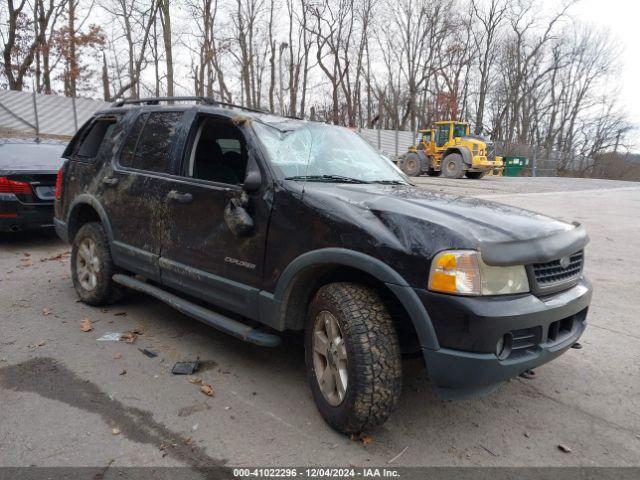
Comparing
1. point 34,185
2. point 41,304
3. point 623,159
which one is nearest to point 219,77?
point 34,185

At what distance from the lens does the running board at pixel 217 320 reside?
300cm

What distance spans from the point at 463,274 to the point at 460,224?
30 centimetres

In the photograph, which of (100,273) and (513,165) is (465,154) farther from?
(100,273)

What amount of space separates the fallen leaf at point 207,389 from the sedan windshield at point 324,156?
148cm

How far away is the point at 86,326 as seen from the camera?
165 inches

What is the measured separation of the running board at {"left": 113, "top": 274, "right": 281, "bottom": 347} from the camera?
9.84 feet

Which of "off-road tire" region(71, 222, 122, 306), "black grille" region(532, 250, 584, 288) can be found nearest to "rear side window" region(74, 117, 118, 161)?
"off-road tire" region(71, 222, 122, 306)

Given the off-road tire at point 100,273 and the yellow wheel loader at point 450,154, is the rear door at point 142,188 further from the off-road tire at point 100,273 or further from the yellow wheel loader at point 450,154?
the yellow wheel loader at point 450,154

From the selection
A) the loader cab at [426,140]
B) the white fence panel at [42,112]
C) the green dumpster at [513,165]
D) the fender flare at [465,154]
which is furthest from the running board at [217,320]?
the green dumpster at [513,165]

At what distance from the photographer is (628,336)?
160 inches

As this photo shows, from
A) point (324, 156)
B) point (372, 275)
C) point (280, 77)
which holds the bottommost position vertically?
point (372, 275)

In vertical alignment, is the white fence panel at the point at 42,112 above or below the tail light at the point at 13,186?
above

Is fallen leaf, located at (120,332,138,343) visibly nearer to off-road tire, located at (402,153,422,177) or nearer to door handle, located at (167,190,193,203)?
door handle, located at (167,190,193,203)

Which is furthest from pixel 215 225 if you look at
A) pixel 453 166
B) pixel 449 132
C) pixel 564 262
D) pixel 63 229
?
pixel 449 132
